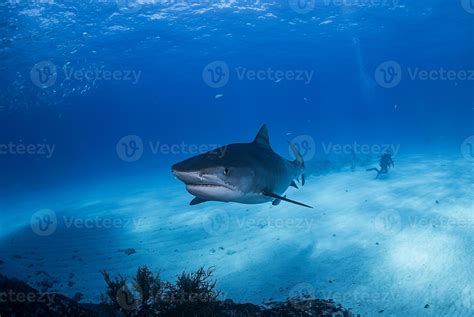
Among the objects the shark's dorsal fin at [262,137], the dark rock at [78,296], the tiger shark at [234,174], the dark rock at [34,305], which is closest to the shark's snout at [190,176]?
the tiger shark at [234,174]

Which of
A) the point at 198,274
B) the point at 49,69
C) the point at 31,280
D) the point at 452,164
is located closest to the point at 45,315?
the point at 198,274

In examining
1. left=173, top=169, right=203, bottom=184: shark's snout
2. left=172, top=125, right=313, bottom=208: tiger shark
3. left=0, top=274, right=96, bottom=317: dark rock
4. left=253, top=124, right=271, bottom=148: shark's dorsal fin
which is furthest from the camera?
left=253, top=124, right=271, bottom=148: shark's dorsal fin

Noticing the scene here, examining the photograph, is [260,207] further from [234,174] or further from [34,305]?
[34,305]

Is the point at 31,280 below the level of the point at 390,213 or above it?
above

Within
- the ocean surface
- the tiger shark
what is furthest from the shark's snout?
the ocean surface

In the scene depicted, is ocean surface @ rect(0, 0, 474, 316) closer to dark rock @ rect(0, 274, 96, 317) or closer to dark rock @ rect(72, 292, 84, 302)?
dark rock @ rect(72, 292, 84, 302)

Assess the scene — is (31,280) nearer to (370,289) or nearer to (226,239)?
(226,239)

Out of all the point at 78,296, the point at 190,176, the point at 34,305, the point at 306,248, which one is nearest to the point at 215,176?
the point at 190,176

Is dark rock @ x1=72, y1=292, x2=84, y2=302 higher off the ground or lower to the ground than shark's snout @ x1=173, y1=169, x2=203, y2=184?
lower

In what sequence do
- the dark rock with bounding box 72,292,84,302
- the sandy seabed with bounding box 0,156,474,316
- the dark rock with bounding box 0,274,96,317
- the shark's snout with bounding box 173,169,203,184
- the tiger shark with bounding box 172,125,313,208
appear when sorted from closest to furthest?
the dark rock with bounding box 0,274,96,317 → the shark's snout with bounding box 173,169,203,184 → the tiger shark with bounding box 172,125,313,208 → the sandy seabed with bounding box 0,156,474,316 → the dark rock with bounding box 72,292,84,302

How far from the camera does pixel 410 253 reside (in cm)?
741

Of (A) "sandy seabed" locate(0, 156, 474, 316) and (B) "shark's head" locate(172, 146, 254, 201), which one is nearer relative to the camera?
(B) "shark's head" locate(172, 146, 254, 201)

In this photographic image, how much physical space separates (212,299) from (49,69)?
136 ft

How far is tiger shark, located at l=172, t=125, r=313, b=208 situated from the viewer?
387cm
